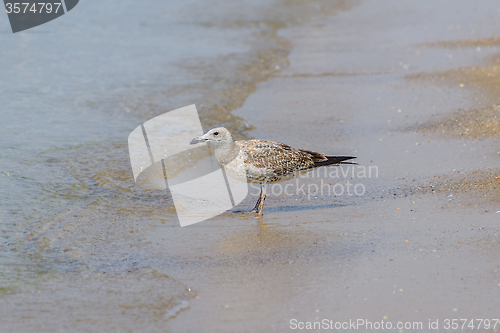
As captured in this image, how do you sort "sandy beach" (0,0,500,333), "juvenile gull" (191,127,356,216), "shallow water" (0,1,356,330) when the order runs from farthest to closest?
"juvenile gull" (191,127,356,216), "shallow water" (0,1,356,330), "sandy beach" (0,0,500,333)

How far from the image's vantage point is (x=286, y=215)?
A: 573 centimetres

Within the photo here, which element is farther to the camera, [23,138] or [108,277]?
[23,138]

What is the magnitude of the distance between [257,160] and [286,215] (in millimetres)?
662

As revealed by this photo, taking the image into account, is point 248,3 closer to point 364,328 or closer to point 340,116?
point 340,116

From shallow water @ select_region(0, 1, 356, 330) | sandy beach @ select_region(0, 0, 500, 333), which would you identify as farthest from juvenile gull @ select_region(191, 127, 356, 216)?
shallow water @ select_region(0, 1, 356, 330)

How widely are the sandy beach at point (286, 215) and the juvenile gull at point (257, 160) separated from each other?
1.25ft

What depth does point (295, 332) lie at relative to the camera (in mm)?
3627

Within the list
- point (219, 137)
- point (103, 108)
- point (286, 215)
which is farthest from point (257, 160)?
point (103, 108)

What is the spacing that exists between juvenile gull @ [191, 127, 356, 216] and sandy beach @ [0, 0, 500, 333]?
38 cm

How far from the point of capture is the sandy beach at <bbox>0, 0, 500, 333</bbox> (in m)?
3.87

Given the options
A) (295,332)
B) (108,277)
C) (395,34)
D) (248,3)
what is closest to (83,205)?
(108,277)

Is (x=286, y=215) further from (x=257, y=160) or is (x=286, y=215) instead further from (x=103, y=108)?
(x=103, y=108)

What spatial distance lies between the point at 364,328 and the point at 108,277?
2.02m

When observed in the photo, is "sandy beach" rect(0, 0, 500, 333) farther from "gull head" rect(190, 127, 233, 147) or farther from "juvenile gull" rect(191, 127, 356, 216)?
"gull head" rect(190, 127, 233, 147)
